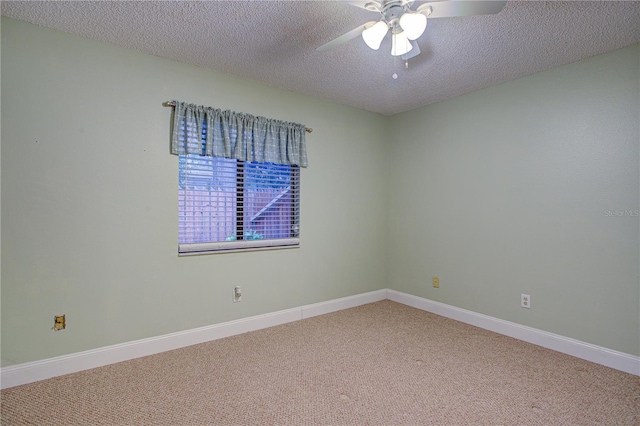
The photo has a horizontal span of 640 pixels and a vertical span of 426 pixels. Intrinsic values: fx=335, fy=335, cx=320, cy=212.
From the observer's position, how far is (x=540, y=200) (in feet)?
9.45

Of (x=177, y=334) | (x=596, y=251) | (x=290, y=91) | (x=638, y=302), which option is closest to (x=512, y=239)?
(x=596, y=251)

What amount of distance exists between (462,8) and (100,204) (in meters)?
2.60

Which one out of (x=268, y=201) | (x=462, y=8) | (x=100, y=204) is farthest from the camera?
(x=268, y=201)

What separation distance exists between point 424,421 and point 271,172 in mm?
2393

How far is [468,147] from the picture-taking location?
342 cm

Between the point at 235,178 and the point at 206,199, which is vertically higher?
the point at 235,178

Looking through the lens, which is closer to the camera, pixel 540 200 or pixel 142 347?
pixel 142 347

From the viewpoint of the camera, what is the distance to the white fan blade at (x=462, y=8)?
59.9 inches

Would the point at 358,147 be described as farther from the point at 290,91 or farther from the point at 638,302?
the point at 638,302

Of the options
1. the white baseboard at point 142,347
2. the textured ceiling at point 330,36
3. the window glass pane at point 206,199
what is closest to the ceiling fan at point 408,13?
the textured ceiling at point 330,36

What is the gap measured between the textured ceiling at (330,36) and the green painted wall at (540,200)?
0.31 m

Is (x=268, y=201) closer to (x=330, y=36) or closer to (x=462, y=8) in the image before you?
(x=330, y=36)

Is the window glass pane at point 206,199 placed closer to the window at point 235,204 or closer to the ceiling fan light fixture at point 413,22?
the window at point 235,204

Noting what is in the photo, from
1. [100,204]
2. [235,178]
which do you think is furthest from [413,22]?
[100,204]
